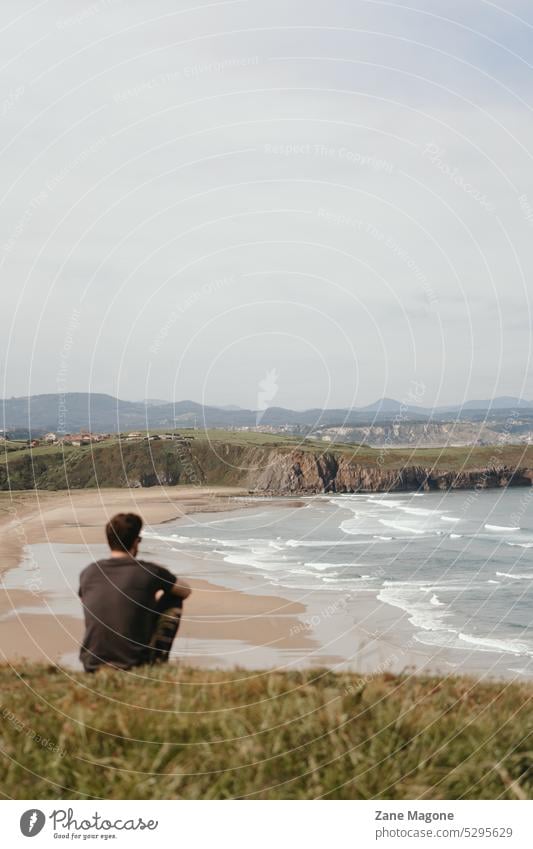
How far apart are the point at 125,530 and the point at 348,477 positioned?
11486 cm

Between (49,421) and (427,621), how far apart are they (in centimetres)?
13455

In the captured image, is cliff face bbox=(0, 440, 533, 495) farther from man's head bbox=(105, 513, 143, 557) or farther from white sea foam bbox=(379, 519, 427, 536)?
man's head bbox=(105, 513, 143, 557)

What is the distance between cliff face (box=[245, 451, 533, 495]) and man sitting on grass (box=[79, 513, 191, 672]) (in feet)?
344

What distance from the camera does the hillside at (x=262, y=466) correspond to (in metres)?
103

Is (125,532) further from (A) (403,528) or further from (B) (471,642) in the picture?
(A) (403,528)

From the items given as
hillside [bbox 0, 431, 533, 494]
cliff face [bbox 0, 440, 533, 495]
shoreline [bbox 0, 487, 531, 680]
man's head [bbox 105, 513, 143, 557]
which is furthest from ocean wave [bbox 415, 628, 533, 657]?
cliff face [bbox 0, 440, 533, 495]

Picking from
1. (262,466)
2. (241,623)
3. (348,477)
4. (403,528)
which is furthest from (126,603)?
(348,477)

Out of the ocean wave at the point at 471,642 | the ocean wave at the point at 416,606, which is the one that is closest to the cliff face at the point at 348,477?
the ocean wave at the point at 416,606

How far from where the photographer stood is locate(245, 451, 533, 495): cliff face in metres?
114

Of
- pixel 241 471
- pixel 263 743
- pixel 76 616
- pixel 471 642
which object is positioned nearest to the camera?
pixel 263 743

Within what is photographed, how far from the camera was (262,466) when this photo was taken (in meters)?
112

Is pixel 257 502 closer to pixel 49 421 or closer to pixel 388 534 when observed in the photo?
pixel 388 534

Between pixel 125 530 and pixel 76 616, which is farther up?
pixel 125 530

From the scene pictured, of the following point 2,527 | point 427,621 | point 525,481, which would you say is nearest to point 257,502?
point 2,527
